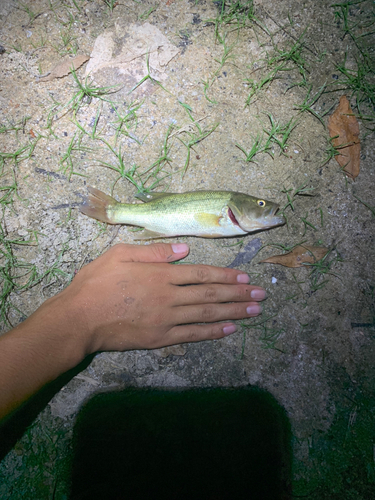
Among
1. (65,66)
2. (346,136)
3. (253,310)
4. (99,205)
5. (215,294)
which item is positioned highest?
(65,66)

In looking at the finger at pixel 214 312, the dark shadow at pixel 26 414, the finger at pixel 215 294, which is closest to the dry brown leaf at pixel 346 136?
the finger at pixel 215 294

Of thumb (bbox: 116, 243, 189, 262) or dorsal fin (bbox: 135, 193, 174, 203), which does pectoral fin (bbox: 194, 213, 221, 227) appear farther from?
dorsal fin (bbox: 135, 193, 174, 203)

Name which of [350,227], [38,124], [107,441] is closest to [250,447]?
[107,441]

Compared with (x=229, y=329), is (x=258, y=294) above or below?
above

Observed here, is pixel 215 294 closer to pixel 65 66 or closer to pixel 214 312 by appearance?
pixel 214 312

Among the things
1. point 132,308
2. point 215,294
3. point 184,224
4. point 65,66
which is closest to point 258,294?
point 215,294

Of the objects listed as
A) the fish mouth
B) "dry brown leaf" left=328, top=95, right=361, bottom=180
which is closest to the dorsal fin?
the fish mouth
